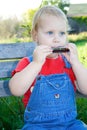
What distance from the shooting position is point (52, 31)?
8.20 ft

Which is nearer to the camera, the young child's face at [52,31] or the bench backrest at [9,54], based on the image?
the young child's face at [52,31]

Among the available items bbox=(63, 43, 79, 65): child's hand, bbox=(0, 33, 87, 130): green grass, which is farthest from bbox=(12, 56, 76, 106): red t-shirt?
A: bbox=(0, 33, 87, 130): green grass

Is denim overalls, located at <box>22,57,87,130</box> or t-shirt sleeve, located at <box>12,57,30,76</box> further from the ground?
t-shirt sleeve, located at <box>12,57,30,76</box>

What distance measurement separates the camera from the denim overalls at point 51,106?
8.25 ft

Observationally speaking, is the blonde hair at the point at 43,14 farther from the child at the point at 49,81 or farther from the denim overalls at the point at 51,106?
the denim overalls at the point at 51,106

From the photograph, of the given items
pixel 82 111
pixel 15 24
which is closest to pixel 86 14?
pixel 15 24

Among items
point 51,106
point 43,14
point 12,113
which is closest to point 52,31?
point 43,14

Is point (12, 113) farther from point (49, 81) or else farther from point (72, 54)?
point (72, 54)

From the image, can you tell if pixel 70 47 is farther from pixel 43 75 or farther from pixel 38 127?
pixel 38 127

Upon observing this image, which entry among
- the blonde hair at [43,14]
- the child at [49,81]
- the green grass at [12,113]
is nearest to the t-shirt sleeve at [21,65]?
the child at [49,81]

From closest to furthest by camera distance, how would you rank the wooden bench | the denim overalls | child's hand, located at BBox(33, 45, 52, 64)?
child's hand, located at BBox(33, 45, 52, 64) < the denim overalls < the wooden bench

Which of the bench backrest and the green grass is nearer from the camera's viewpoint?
the bench backrest

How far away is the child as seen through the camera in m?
2.46

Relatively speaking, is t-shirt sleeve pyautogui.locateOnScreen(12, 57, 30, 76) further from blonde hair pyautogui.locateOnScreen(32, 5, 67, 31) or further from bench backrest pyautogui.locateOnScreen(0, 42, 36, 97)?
bench backrest pyautogui.locateOnScreen(0, 42, 36, 97)
